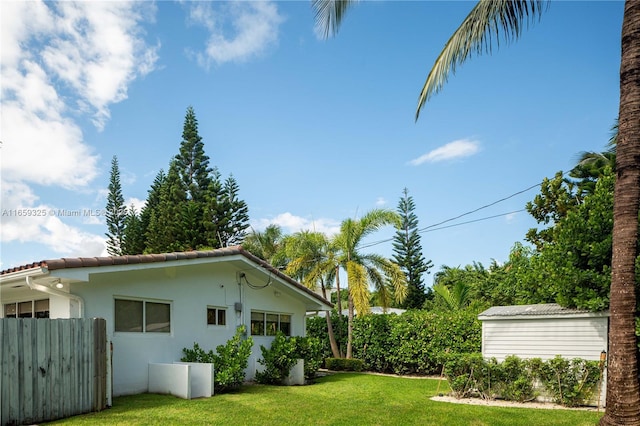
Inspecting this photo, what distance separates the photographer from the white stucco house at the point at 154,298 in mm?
9859

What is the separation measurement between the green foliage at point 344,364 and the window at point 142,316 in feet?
27.4

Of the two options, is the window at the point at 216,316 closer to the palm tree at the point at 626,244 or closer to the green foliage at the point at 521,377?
the green foliage at the point at 521,377

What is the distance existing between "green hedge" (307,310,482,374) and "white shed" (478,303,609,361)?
3.80 metres

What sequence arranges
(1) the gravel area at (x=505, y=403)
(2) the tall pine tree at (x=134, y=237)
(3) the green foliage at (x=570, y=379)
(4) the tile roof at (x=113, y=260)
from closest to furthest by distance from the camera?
(4) the tile roof at (x=113, y=260) < (1) the gravel area at (x=505, y=403) < (3) the green foliage at (x=570, y=379) < (2) the tall pine tree at (x=134, y=237)

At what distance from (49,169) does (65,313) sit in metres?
7.48

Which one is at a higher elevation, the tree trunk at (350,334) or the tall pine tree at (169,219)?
the tall pine tree at (169,219)

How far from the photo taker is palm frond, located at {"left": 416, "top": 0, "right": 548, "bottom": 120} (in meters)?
8.17

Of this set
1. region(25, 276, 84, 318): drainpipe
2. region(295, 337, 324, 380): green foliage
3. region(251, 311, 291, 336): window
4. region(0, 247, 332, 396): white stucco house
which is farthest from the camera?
region(251, 311, 291, 336): window

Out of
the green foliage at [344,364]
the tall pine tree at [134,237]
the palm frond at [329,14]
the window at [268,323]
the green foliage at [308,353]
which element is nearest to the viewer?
the palm frond at [329,14]

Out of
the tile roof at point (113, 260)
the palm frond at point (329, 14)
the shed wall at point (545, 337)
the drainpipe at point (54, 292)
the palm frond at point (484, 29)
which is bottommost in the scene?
the shed wall at point (545, 337)

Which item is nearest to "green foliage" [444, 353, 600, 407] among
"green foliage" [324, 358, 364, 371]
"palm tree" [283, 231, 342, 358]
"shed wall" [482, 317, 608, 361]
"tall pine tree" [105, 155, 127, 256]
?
"shed wall" [482, 317, 608, 361]

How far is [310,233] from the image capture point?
2044 cm

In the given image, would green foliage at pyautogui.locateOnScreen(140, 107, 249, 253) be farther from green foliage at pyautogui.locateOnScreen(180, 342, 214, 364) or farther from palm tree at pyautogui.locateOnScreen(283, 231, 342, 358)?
green foliage at pyautogui.locateOnScreen(180, 342, 214, 364)

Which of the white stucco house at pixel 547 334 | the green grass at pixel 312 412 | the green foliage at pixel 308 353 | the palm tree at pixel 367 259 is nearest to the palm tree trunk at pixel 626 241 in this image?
the green grass at pixel 312 412
